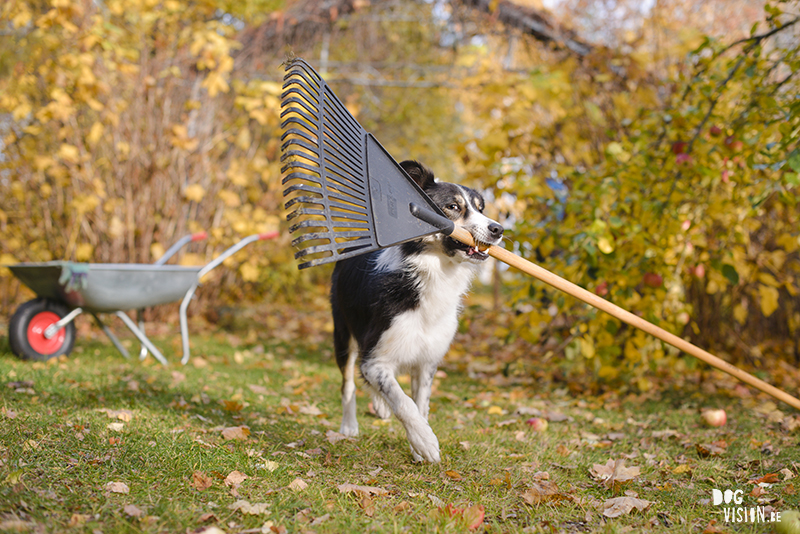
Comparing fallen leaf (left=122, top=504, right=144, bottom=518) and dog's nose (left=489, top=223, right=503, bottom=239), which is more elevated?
dog's nose (left=489, top=223, right=503, bottom=239)

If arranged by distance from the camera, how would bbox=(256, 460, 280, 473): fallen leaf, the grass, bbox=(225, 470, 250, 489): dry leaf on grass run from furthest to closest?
1. bbox=(256, 460, 280, 473): fallen leaf
2. bbox=(225, 470, 250, 489): dry leaf on grass
3. the grass

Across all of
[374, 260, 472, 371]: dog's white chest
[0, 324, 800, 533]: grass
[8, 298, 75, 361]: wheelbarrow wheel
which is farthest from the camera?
[8, 298, 75, 361]: wheelbarrow wheel

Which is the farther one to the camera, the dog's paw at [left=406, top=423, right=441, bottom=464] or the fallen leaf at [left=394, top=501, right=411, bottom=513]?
the dog's paw at [left=406, top=423, right=441, bottom=464]

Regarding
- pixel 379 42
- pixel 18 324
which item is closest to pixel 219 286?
pixel 18 324

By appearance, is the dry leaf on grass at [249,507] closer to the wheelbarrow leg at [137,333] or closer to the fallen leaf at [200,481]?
the fallen leaf at [200,481]

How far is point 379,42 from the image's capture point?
8305 millimetres

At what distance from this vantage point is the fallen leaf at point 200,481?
1.94 metres

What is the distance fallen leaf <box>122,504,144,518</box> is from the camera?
1.65 m

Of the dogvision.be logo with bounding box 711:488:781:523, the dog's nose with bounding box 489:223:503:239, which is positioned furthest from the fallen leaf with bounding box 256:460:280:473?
the dogvision.be logo with bounding box 711:488:781:523

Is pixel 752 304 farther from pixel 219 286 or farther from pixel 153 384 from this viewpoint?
pixel 219 286

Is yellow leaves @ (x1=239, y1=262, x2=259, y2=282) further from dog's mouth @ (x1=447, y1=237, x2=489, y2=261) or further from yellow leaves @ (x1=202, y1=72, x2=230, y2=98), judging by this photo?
dog's mouth @ (x1=447, y1=237, x2=489, y2=261)

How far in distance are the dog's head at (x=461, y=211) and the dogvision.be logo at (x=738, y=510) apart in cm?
127

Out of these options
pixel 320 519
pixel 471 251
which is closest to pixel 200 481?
pixel 320 519

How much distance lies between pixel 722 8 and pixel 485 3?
22.8ft
